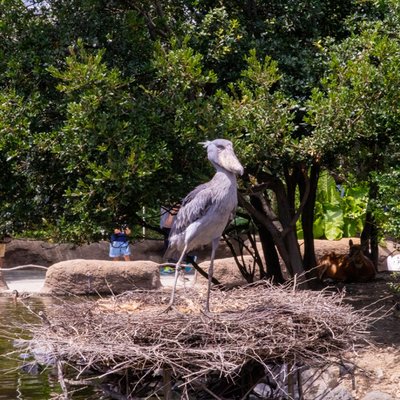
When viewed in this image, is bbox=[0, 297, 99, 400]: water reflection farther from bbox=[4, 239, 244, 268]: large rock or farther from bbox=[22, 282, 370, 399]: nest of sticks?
bbox=[4, 239, 244, 268]: large rock

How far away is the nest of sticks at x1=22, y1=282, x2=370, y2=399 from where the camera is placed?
712cm

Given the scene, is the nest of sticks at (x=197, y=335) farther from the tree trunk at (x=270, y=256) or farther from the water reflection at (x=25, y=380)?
the tree trunk at (x=270, y=256)

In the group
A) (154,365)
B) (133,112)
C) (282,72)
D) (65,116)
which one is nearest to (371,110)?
(282,72)

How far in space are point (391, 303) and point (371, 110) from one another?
3.55 meters

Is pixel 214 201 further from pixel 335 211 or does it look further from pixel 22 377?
pixel 335 211

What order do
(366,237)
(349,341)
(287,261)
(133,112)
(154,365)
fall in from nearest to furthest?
(154,365)
(349,341)
(133,112)
(287,261)
(366,237)

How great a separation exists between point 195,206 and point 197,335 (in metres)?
1.27

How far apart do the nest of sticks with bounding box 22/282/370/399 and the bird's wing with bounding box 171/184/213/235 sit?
735 millimetres

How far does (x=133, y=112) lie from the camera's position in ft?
33.9

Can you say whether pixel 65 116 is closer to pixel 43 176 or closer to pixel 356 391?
pixel 43 176

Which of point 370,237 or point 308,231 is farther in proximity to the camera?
point 370,237

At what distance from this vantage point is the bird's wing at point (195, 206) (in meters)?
Answer: 8.05

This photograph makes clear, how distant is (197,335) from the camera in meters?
7.30

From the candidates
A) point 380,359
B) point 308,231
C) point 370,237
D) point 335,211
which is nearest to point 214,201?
point 380,359
